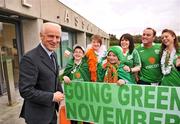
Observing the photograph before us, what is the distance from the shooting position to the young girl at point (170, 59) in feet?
12.0

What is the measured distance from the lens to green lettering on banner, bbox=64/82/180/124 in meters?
3.21

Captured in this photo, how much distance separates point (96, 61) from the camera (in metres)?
4.11

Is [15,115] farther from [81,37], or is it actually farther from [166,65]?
[81,37]

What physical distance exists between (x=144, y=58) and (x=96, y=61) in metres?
0.87

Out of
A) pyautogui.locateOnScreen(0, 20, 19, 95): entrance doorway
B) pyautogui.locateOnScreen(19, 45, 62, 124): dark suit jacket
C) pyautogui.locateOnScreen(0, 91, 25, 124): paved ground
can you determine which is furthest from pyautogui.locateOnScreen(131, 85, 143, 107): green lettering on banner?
pyautogui.locateOnScreen(0, 20, 19, 95): entrance doorway

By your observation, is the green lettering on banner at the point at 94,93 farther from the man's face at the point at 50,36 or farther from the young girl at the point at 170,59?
the man's face at the point at 50,36

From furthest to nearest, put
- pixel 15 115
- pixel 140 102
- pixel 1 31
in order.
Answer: pixel 1 31, pixel 15 115, pixel 140 102

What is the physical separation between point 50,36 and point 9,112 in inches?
156

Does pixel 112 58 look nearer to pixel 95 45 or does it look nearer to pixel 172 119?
pixel 95 45

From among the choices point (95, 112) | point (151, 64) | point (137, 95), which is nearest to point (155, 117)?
point (137, 95)

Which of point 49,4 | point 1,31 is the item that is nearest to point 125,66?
point 1,31

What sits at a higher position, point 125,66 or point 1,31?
point 1,31

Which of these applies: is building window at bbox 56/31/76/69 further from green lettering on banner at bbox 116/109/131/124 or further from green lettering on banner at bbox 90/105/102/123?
green lettering on banner at bbox 116/109/131/124

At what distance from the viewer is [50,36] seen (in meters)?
2.45
